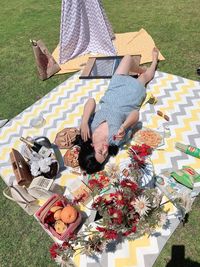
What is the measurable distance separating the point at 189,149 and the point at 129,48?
406cm

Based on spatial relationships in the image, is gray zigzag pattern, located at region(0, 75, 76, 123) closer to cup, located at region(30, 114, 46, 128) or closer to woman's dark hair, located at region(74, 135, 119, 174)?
cup, located at region(30, 114, 46, 128)

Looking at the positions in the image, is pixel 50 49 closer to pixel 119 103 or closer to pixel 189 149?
pixel 119 103

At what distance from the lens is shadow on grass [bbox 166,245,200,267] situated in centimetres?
415

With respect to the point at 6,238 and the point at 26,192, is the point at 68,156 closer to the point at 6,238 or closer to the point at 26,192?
the point at 26,192

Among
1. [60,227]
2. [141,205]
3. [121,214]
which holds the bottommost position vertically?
[60,227]

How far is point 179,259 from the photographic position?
4215 millimetres

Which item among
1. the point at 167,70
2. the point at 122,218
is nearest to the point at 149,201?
the point at 122,218

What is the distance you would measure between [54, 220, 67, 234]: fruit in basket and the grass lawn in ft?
1.38

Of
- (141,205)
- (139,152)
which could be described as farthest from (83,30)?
(141,205)

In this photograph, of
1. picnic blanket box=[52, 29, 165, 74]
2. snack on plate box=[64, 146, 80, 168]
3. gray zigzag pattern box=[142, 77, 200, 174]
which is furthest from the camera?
picnic blanket box=[52, 29, 165, 74]

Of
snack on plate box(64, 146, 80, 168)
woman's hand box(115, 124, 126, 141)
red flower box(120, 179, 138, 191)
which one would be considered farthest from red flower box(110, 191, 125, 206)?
snack on plate box(64, 146, 80, 168)

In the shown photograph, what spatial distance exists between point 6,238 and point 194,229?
288 centimetres

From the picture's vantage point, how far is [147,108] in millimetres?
6508

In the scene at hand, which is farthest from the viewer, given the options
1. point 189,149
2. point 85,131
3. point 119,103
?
point 119,103
